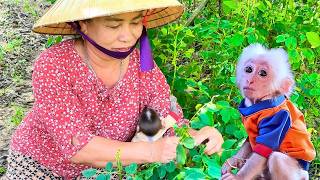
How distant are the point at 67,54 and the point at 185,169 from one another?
0.74m

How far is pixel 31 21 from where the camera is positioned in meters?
4.68

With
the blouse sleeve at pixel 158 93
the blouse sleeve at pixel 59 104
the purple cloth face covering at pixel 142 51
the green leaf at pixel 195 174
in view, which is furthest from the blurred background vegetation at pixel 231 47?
the blouse sleeve at pixel 59 104

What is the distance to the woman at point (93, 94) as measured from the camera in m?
2.02

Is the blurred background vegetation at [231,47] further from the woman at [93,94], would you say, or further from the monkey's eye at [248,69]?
the monkey's eye at [248,69]

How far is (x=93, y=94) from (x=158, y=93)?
0.99ft

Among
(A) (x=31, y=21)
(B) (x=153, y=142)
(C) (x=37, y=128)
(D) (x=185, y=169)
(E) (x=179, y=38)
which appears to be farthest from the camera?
(A) (x=31, y=21)

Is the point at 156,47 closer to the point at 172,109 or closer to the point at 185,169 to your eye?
the point at 172,109

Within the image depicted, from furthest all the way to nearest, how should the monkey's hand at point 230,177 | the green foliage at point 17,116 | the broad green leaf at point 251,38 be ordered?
the green foliage at point 17,116 → the broad green leaf at point 251,38 → the monkey's hand at point 230,177

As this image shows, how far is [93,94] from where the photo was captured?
7.43ft

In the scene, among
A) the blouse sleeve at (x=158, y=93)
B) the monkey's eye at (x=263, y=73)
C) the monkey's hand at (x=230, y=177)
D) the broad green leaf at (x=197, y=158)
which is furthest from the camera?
the blouse sleeve at (x=158, y=93)

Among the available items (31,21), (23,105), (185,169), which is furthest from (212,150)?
(31,21)

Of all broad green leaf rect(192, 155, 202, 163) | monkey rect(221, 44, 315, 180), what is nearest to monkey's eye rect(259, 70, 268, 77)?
monkey rect(221, 44, 315, 180)

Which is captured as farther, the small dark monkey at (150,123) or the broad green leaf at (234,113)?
the small dark monkey at (150,123)

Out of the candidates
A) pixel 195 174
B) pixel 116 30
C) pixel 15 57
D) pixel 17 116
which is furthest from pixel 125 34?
pixel 15 57
